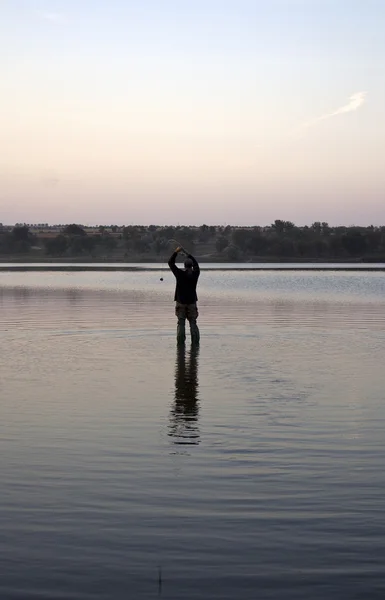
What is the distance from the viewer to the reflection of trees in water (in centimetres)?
1041

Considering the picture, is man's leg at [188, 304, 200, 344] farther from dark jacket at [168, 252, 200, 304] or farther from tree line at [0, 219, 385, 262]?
tree line at [0, 219, 385, 262]

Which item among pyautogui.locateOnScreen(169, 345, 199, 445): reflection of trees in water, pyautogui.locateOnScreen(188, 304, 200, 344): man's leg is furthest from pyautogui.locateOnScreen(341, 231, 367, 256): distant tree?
pyautogui.locateOnScreen(169, 345, 199, 445): reflection of trees in water

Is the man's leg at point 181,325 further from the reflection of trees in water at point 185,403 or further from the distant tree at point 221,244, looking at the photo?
the distant tree at point 221,244

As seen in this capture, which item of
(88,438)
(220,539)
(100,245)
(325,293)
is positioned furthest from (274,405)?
(100,245)

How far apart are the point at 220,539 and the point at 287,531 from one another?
0.50m

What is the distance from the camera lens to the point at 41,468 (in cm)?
877

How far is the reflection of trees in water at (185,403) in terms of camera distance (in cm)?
1041

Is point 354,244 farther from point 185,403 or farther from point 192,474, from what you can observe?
point 192,474

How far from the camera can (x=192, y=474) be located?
851cm

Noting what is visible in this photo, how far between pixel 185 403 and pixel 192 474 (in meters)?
4.09

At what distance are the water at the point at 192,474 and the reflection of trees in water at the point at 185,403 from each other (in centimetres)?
3

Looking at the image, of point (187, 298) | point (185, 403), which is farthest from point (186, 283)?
point (185, 403)

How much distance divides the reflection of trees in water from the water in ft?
0.11

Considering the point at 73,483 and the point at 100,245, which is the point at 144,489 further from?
the point at 100,245
